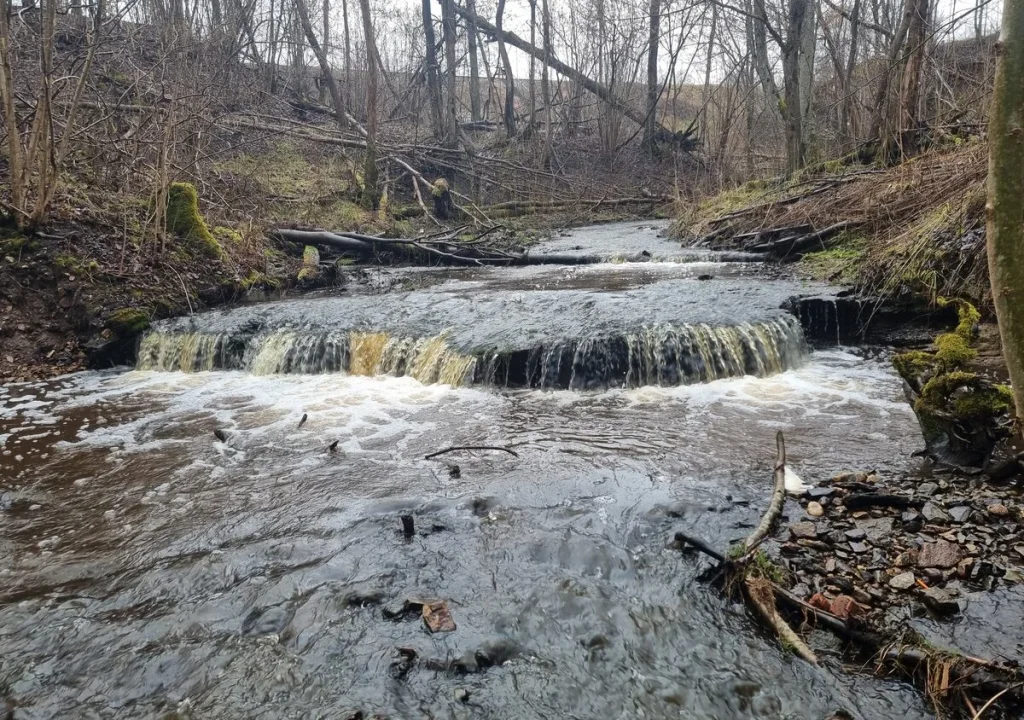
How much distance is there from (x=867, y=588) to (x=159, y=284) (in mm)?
10869

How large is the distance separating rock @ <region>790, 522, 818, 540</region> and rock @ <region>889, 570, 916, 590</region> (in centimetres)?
52

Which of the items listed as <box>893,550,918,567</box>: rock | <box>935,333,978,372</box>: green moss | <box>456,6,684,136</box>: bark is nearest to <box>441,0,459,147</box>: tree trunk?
<box>456,6,684,136</box>: bark

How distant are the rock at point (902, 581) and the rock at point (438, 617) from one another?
85.5 inches

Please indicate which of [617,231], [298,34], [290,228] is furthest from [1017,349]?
[298,34]

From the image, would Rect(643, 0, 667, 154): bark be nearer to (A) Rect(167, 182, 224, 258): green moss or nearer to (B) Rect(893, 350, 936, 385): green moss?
(A) Rect(167, 182, 224, 258): green moss

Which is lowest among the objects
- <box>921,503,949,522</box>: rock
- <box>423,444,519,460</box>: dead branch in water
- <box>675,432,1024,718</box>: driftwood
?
<box>675,432,1024,718</box>: driftwood

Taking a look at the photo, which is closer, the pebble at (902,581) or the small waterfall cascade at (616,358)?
the pebble at (902,581)

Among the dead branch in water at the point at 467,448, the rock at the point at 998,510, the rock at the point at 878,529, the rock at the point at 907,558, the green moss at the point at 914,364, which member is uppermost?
the green moss at the point at 914,364

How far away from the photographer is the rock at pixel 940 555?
10.6ft

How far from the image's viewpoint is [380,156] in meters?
19.2

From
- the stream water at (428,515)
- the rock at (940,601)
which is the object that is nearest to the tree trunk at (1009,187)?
the rock at (940,601)

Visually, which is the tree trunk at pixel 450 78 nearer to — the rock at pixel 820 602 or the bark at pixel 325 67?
the bark at pixel 325 67

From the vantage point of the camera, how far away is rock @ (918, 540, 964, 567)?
3227 mm

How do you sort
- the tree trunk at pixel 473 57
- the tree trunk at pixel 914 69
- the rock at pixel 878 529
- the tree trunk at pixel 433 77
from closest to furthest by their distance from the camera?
the rock at pixel 878 529
the tree trunk at pixel 914 69
the tree trunk at pixel 433 77
the tree trunk at pixel 473 57
